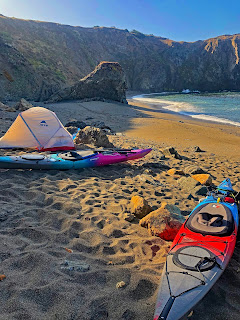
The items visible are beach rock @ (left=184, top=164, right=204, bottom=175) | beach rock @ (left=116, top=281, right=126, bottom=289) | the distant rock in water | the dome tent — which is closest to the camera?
beach rock @ (left=116, top=281, right=126, bottom=289)

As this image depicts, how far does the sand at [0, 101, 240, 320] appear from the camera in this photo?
199cm

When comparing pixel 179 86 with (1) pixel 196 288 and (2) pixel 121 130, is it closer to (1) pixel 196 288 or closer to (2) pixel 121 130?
(2) pixel 121 130

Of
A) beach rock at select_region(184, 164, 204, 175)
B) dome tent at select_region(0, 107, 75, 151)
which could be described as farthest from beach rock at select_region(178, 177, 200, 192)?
dome tent at select_region(0, 107, 75, 151)

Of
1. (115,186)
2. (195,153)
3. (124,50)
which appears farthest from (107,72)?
(124,50)

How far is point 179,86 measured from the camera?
215 feet

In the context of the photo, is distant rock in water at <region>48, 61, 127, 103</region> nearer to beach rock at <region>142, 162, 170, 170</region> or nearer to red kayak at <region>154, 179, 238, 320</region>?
beach rock at <region>142, 162, 170, 170</region>

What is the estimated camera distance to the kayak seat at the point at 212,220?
285cm

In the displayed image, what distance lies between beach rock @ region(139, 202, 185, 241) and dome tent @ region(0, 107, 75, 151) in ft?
14.6

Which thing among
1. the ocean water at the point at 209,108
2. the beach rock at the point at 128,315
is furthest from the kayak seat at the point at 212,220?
the ocean water at the point at 209,108

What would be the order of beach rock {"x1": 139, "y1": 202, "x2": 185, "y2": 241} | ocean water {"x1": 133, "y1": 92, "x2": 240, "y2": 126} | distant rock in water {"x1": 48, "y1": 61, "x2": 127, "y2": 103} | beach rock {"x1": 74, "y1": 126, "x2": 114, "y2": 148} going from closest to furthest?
1. beach rock {"x1": 139, "y1": 202, "x2": 185, "y2": 241}
2. beach rock {"x1": 74, "y1": 126, "x2": 114, "y2": 148}
3. ocean water {"x1": 133, "y1": 92, "x2": 240, "y2": 126}
4. distant rock in water {"x1": 48, "y1": 61, "x2": 127, "y2": 103}

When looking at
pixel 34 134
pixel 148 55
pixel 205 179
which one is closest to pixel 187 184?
pixel 205 179

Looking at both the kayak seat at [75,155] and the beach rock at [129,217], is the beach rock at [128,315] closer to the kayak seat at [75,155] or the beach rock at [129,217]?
the beach rock at [129,217]

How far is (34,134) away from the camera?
689 cm

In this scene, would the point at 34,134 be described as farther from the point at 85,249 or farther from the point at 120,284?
the point at 120,284
